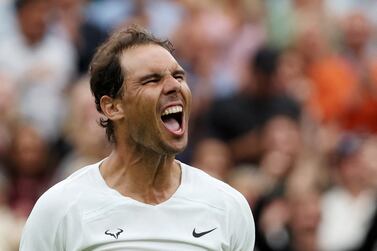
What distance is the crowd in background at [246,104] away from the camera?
30.3 ft

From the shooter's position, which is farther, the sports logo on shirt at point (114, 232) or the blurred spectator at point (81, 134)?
the blurred spectator at point (81, 134)

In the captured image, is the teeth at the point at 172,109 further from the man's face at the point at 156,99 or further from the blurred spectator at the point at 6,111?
the blurred spectator at the point at 6,111

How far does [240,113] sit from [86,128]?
143 centimetres

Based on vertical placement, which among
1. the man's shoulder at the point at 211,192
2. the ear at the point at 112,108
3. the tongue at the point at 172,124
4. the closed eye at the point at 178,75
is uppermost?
the closed eye at the point at 178,75

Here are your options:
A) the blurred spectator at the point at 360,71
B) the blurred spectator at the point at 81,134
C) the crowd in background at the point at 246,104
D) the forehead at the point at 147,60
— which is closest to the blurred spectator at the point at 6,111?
the crowd in background at the point at 246,104

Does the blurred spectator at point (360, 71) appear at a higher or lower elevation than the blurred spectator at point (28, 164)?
higher

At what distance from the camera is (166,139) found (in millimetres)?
5109

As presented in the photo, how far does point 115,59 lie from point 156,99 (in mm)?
299

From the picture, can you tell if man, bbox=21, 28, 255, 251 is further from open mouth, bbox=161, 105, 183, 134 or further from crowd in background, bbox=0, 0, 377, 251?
crowd in background, bbox=0, 0, 377, 251

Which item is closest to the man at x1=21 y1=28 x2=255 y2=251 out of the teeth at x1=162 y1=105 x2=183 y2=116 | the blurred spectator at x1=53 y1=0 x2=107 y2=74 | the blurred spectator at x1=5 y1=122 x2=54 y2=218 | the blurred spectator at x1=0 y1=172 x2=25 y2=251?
the teeth at x1=162 y1=105 x2=183 y2=116

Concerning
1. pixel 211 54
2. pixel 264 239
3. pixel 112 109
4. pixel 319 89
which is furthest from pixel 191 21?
pixel 112 109

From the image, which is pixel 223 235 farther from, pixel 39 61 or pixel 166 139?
pixel 39 61

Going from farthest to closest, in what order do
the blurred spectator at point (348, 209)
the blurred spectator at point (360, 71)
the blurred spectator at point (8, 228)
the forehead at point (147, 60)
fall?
the blurred spectator at point (360, 71), the blurred spectator at point (348, 209), the blurred spectator at point (8, 228), the forehead at point (147, 60)

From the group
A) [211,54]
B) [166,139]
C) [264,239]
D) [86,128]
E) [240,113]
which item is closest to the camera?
[166,139]
